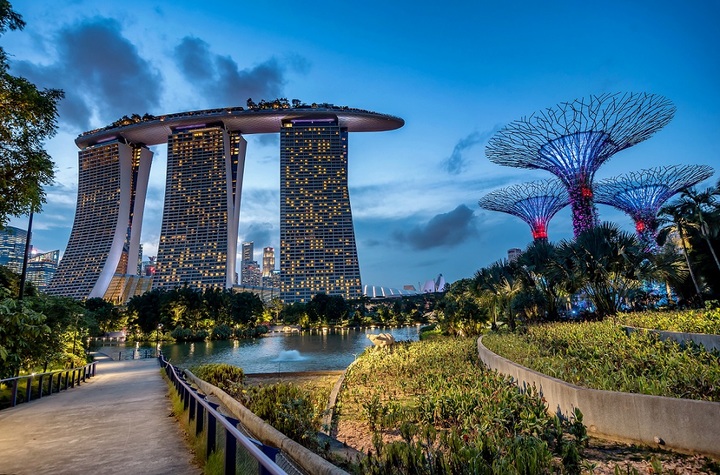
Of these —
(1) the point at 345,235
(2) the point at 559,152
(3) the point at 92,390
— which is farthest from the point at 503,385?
(1) the point at 345,235

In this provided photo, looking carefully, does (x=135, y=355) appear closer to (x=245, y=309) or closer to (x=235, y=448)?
(x=245, y=309)

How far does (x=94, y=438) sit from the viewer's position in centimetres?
789

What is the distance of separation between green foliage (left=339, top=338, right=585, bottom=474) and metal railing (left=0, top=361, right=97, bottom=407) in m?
10.3

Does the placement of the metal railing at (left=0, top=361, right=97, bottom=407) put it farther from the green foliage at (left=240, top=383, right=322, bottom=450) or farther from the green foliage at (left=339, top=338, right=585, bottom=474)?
the green foliage at (left=339, top=338, right=585, bottom=474)

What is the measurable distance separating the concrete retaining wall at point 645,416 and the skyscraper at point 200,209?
153265mm

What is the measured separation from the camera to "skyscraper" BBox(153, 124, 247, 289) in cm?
15638

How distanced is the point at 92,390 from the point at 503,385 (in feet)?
52.8

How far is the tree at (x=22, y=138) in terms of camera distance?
29.5 feet

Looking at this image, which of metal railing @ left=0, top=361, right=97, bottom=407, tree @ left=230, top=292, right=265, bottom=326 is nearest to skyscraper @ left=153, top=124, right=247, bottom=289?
tree @ left=230, top=292, right=265, bottom=326

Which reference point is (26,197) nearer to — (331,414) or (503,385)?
(331,414)

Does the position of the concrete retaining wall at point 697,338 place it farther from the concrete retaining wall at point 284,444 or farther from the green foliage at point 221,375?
the green foliage at point 221,375

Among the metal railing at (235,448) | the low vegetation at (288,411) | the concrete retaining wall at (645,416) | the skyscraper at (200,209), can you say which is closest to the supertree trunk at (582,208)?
the low vegetation at (288,411)

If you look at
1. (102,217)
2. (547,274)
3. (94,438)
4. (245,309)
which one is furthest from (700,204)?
(102,217)

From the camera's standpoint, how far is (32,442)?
7750mm
